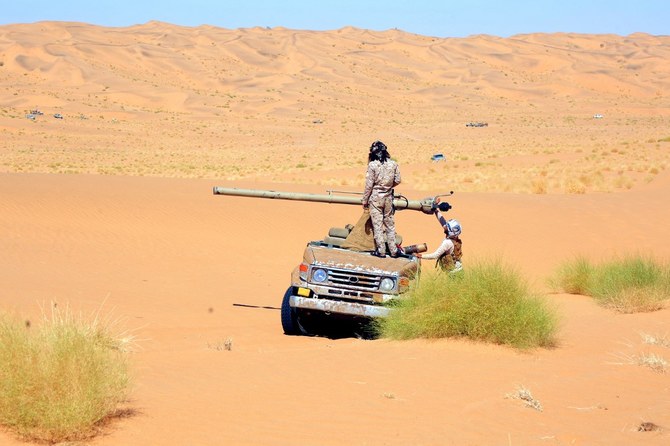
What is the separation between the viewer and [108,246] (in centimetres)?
2152

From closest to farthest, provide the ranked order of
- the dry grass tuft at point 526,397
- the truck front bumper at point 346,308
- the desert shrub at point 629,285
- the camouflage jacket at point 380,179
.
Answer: the dry grass tuft at point 526,397
the truck front bumper at point 346,308
the camouflage jacket at point 380,179
the desert shrub at point 629,285

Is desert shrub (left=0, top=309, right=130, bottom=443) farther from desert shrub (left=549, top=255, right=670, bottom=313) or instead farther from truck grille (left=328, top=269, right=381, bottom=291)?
desert shrub (left=549, top=255, right=670, bottom=313)

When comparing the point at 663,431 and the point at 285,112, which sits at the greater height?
the point at 285,112

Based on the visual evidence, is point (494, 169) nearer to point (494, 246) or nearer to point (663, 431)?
point (494, 246)

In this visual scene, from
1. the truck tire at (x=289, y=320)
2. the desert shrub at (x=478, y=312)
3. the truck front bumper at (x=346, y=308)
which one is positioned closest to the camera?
the desert shrub at (x=478, y=312)

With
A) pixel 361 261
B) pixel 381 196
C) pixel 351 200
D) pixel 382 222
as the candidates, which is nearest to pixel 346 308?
pixel 361 261

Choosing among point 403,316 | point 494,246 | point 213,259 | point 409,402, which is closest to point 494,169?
point 494,246

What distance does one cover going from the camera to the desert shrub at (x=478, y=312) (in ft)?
33.2

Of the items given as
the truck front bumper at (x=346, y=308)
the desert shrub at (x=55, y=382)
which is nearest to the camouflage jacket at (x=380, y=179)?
the truck front bumper at (x=346, y=308)

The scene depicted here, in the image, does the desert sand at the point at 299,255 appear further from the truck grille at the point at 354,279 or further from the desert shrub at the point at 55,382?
the truck grille at the point at 354,279

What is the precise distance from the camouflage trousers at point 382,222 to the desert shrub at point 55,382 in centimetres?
496

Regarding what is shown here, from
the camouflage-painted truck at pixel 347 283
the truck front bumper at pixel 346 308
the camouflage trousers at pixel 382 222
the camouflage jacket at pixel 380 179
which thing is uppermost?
the camouflage jacket at pixel 380 179

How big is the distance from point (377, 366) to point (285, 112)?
79.8 metres

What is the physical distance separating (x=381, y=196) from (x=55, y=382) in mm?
5713
